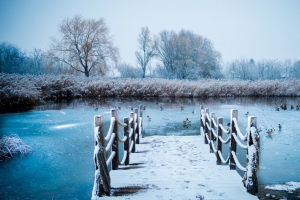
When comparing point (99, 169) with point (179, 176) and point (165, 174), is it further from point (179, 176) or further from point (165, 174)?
point (179, 176)

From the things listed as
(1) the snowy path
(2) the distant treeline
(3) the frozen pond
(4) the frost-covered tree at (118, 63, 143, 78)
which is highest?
(4) the frost-covered tree at (118, 63, 143, 78)

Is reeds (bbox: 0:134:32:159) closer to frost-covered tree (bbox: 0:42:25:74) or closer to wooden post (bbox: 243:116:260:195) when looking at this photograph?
wooden post (bbox: 243:116:260:195)

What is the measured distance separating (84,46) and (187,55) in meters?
19.5

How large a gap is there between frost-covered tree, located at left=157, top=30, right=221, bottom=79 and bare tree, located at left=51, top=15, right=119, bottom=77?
537 inches

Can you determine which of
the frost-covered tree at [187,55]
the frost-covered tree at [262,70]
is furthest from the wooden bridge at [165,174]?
the frost-covered tree at [262,70]

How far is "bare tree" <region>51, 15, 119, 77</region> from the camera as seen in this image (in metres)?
31.5

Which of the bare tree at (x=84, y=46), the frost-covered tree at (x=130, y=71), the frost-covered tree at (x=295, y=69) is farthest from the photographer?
Result: the frost-covered tree at (x=295, y=69)

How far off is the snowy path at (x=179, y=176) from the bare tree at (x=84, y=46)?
2789 centimetres

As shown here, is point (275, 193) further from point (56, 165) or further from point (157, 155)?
point (56, 165)

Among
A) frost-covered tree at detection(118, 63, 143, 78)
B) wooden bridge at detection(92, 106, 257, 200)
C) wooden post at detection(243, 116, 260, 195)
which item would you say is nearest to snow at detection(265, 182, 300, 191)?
wooden bridge at detection(92, 106, 257, 200)

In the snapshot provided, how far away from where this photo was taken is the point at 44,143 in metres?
9.51

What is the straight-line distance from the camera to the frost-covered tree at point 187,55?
42.8m

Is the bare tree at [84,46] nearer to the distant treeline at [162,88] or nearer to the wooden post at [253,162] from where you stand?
the distant treeline at [162,88]

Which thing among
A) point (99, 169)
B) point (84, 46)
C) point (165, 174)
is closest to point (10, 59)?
point (84, 46)
